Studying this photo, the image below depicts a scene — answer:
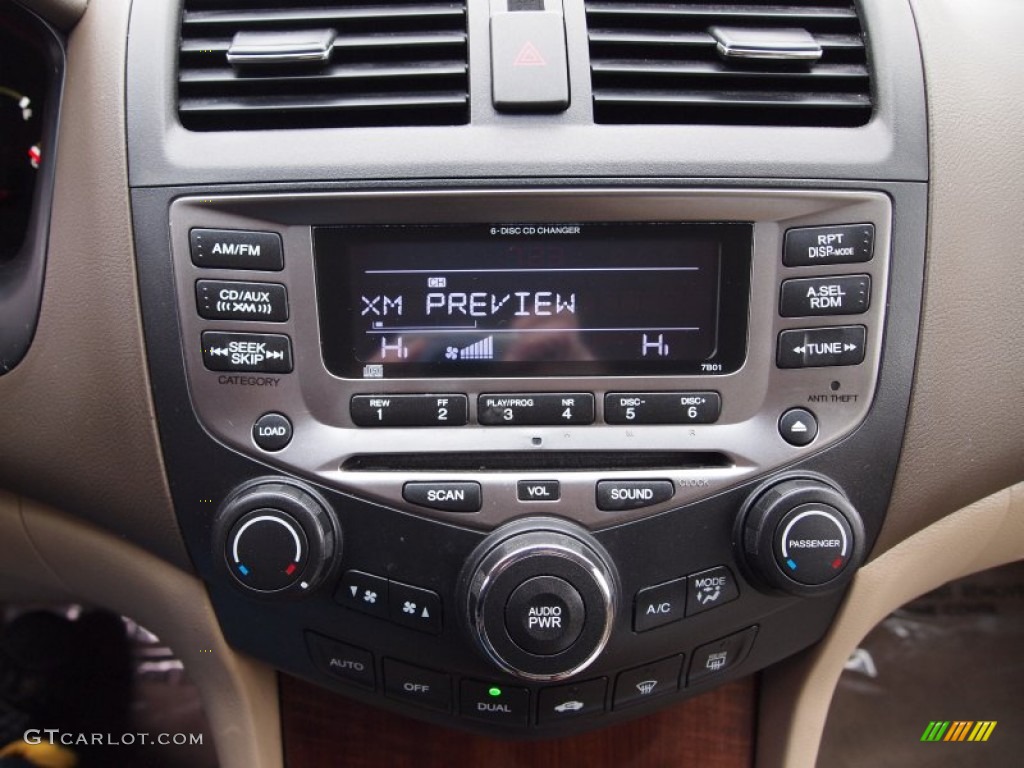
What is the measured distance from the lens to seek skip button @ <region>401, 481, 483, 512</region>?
932 mm

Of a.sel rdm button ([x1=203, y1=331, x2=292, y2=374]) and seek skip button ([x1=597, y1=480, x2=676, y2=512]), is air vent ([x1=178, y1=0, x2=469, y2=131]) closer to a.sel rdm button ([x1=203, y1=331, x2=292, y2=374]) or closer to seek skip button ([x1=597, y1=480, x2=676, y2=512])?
a.sel rdm button ([x1=203, y1=331, x2=292, y2=374])

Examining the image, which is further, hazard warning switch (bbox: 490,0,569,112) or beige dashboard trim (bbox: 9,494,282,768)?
beige dashboard trim (bbox: 9,494,282,768)

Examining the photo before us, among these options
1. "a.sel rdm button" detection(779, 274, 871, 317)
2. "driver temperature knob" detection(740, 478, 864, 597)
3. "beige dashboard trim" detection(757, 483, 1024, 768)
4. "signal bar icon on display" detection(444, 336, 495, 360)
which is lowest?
"beige dashboard trim" detection(757, 483, 1024, 768)

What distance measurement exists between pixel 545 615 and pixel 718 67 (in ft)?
1.90

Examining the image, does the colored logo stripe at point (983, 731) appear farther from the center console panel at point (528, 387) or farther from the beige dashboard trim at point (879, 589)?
the center console panel at point (528, 387)

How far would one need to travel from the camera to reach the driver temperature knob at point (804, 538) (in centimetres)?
91

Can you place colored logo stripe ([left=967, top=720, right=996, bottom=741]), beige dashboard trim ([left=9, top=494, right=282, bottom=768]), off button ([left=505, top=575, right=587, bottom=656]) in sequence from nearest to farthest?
off button ([left=505, top=575, right=587, bottom=656]) → beige dashboard trim ([left=9, top=494, right=282, bottom=768]) → colored logo stripe ([left=967, top=720, right=996, bottom=741])

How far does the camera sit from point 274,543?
2.98ft

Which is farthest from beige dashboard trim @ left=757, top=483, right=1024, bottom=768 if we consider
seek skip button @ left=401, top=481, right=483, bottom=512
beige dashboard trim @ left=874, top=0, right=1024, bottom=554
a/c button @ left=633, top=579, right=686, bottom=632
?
seek skip button @ left=401, top=481, right=483, bottom=512

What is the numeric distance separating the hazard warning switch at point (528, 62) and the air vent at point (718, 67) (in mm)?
41

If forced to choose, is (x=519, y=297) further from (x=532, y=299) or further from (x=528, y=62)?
(x=528, y=62)

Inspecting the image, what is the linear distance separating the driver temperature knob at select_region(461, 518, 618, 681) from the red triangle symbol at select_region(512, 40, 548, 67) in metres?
0.47

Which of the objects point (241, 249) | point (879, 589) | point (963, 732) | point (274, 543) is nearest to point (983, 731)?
point (963, 732)

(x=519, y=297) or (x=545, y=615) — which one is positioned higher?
(x=519, y=297)
